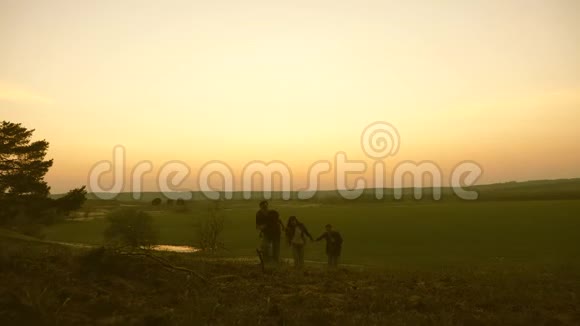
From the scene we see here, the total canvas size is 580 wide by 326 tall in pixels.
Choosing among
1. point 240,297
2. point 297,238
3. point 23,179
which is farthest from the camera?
point 23,179

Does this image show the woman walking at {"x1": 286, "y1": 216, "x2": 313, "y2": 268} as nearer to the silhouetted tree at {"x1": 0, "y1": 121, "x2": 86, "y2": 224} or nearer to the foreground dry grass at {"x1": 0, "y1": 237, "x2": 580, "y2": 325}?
the foreground dry grass at {"x1": 0, "y1": 237, "x2": 580, "y2": 325}

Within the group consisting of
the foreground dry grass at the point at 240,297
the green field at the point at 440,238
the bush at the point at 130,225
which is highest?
the foreground dry grass at the point at 240,297

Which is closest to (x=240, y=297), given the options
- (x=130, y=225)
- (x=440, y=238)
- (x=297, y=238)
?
(x=297, y=238)

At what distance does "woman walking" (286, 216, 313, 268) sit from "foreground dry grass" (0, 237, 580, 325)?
4991mm

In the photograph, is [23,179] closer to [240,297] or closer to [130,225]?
[130,225]

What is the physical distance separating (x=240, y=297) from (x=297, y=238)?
8144 mm

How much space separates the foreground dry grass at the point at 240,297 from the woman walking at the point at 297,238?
499cm

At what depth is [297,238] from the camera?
668 inches

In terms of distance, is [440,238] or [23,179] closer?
[23,179]

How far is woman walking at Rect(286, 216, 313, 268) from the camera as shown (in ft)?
55.2

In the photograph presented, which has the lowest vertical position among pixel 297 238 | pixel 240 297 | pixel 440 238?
pixel 440 238

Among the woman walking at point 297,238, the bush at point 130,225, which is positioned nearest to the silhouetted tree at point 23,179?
the bush at point 130,225

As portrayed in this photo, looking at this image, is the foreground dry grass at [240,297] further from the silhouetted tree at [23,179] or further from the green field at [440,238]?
the silhouetted tree at [23,179]

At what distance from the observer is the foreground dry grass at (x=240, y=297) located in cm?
723
